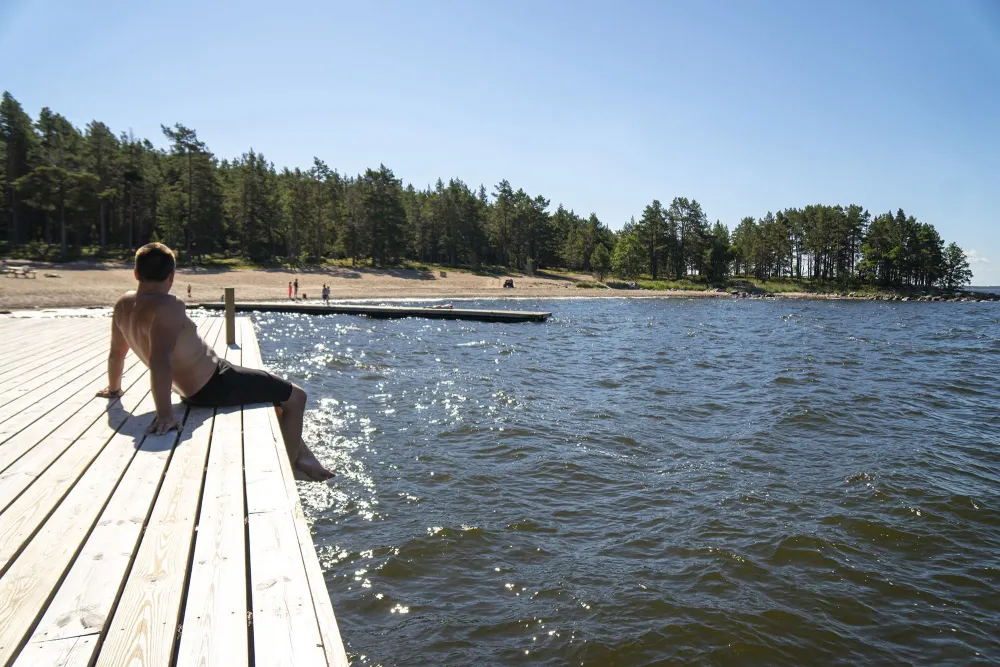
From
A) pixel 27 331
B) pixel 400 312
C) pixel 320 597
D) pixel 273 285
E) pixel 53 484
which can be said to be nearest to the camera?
pixel 320 597

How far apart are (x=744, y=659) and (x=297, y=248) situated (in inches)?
3199

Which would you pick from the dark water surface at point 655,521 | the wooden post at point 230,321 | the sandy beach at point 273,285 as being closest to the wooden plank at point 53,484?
the dark water surface at point 655,521

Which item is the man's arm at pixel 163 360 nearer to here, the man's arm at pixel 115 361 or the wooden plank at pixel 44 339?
the man's arm at pixel 115 361

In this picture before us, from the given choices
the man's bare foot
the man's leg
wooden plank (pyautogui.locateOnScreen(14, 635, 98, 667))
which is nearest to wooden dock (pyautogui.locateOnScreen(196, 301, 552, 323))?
the man's bare foot

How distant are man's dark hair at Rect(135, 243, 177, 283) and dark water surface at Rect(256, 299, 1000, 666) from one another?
10.9 feet

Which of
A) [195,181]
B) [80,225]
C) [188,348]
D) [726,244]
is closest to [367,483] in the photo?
[188,348]

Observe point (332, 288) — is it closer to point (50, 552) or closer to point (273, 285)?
point (273, 285)

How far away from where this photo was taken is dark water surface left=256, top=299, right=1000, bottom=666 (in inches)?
208

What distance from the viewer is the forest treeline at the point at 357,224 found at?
6197 centimetres

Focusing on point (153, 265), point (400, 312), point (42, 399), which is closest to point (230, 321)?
point (42, 399)

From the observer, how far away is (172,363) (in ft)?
17.7

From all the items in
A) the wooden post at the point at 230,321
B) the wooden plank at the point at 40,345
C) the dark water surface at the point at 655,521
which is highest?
the wooden post at the point at 230,321

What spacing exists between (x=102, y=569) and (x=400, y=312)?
110ft

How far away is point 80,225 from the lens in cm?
6431
